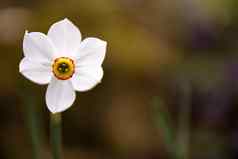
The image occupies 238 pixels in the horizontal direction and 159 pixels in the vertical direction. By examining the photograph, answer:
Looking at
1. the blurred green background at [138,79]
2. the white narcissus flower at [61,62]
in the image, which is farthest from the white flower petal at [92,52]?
the blurred green background at [138,79]

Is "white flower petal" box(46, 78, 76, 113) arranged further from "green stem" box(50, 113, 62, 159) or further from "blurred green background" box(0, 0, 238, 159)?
"blurred green background" box(0, 0, 238, 159)

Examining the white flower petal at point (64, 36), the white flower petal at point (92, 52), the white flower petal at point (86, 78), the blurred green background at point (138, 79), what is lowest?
the blurred green background at point (138, 79)

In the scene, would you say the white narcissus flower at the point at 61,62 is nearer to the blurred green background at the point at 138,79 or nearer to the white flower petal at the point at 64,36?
the white flower petal at the point at 64,36

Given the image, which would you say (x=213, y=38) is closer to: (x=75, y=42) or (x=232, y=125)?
(x=232, y=125)

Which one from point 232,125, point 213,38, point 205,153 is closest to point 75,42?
point 205,153

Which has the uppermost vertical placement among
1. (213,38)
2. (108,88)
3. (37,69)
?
(37,69)

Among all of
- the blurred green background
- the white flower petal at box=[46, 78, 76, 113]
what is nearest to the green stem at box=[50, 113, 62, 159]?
the white flower petal at box=[46, 78, 76, 113]
